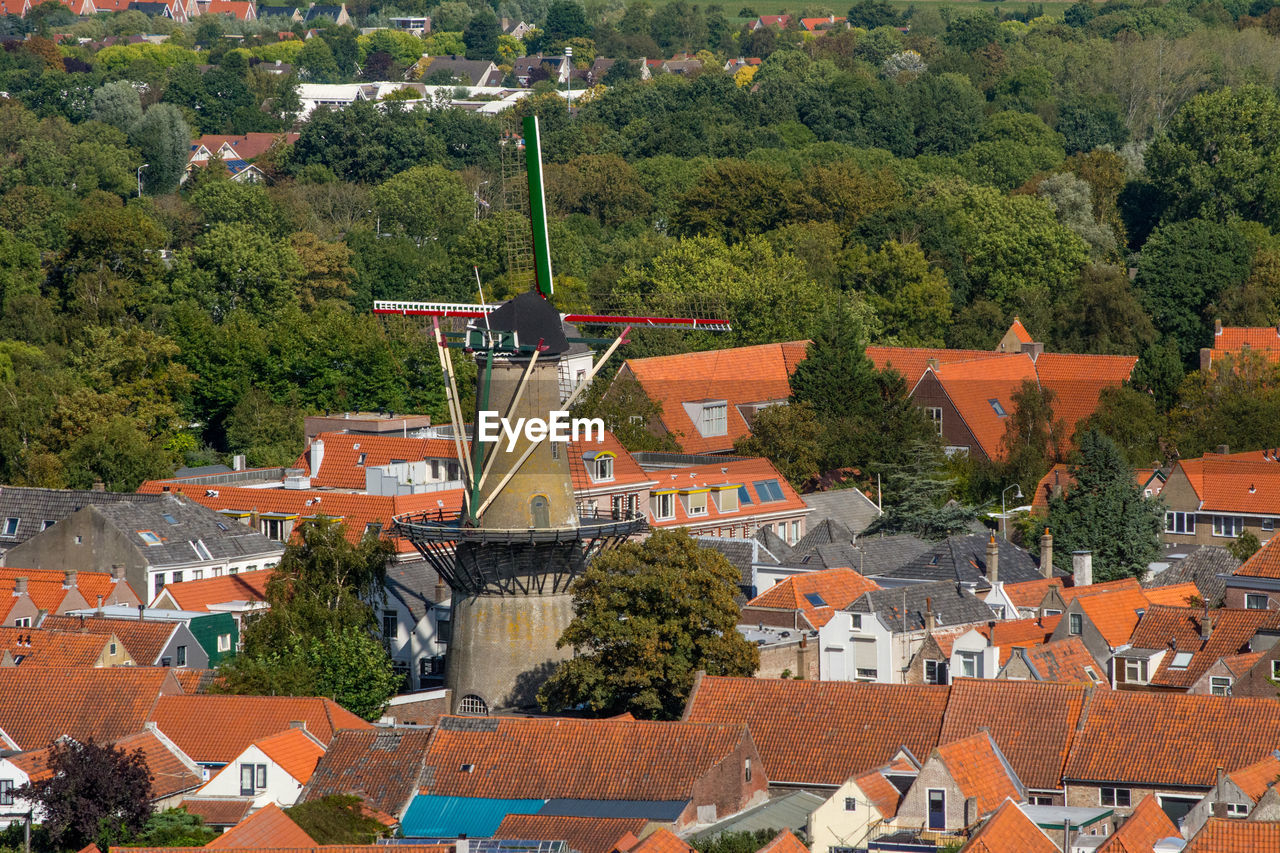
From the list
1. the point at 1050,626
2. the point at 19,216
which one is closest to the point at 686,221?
the point at 19,216

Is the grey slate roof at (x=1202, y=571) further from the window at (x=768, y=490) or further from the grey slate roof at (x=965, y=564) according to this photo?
the window at (x=768, y=490)

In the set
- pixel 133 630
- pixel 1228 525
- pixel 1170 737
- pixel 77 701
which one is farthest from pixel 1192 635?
pixel 77 701

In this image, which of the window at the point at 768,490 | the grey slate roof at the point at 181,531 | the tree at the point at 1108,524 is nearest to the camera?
the grey slate roof at the point at 181,531

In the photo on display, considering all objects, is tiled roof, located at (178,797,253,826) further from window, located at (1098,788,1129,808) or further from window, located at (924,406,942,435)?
window, located at (924,406,942,435)

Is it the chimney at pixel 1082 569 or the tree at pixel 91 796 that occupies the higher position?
the chimney at pixel 1082 569

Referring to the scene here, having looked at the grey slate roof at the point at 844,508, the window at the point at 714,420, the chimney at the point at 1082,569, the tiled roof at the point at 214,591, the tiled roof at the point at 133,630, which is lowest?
the tiled roof at the point at 133,630

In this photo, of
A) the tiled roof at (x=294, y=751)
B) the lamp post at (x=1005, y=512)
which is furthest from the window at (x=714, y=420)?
the tiled roof at (x=294, y=751)

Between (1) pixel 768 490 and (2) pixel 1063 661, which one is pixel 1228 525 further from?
(2) pixel 1063 661
